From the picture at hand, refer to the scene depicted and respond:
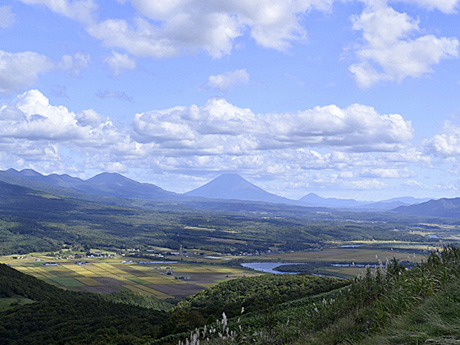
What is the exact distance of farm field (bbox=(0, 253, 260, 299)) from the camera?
131500mm

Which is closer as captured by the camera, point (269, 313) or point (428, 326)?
point (428, 326)

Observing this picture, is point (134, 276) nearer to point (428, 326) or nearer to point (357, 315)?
point (357, 315)

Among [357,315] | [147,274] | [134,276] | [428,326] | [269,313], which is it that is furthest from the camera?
[147,274]

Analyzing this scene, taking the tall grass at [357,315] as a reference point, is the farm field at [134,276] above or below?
below

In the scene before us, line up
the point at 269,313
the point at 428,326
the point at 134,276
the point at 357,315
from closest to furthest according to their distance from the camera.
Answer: the point at 428,326, the point at 357,315, the point at 269,313, the point at 134,276

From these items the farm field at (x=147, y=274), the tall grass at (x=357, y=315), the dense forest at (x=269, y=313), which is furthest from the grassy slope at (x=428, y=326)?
the farm field at (x=147, y=274)

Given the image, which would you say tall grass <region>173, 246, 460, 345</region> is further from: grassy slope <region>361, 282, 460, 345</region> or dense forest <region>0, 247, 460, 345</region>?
grassy slope <region>361, 282, 460, 345</region>

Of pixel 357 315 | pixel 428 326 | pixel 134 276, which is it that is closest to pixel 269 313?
pixel 357 315

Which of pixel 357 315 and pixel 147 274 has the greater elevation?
pixel 357 315

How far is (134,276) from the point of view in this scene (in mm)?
159625

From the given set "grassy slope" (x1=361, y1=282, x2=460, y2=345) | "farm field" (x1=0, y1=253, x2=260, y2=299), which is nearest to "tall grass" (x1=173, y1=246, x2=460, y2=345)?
"grassy slope" (x1=361, y1=282, x2=460, y2=345)

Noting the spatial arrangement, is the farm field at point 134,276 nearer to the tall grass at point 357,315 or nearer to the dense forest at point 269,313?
the dense forest at point 269,313

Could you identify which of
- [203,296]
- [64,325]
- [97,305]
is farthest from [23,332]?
[203,296]

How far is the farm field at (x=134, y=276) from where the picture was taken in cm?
13150
